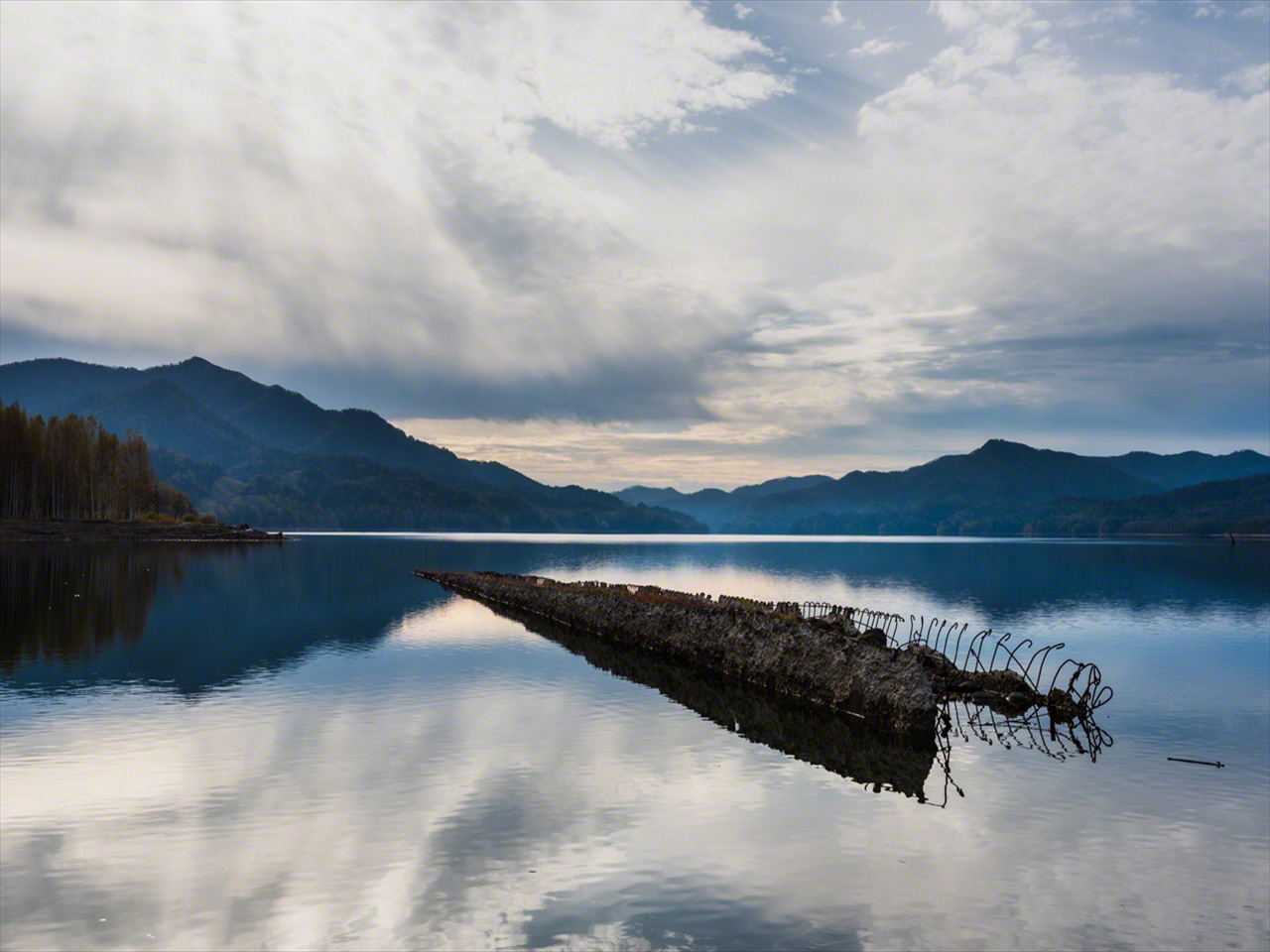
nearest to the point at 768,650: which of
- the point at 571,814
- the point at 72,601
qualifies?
the point at 571,814

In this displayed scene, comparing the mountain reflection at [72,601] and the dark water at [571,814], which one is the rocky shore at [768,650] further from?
the mountain reflection at [72,601]

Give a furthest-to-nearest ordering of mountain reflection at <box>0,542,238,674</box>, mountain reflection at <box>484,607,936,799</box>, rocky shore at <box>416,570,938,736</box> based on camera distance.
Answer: mountain reflection at <box>0,542,238,674</box>
rocky shore at <box>416,570,938,736</box>
mountain reflection at <box>484,607,936,799</box>

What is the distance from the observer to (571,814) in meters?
21.9

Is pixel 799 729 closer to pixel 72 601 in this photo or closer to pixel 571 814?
pixel 571 814

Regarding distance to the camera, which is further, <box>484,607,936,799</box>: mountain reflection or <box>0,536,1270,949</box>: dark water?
<box>484,607,936,799</box>: mountain reflection

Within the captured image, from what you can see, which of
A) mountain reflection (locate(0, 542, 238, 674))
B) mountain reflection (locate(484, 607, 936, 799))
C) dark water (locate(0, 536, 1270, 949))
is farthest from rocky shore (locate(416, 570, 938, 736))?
mountain reflection (locate(0, 542, 238, 674))

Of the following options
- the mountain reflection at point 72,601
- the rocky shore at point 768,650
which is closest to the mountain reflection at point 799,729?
the rocky shore at point 768,650

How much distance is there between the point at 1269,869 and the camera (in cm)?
1927

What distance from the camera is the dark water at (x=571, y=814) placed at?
16.0 meters

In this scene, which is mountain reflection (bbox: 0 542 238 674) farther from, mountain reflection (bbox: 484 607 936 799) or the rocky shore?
the rocky shore

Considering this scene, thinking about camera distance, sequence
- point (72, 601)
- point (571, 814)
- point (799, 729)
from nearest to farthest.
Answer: point (571, 814) < point (799, 729) < point (72, 601)

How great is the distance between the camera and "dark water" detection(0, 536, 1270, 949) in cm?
1598

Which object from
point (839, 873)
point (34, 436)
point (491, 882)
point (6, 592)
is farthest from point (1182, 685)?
point (34, 436)

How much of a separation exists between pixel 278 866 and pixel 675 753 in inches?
564
